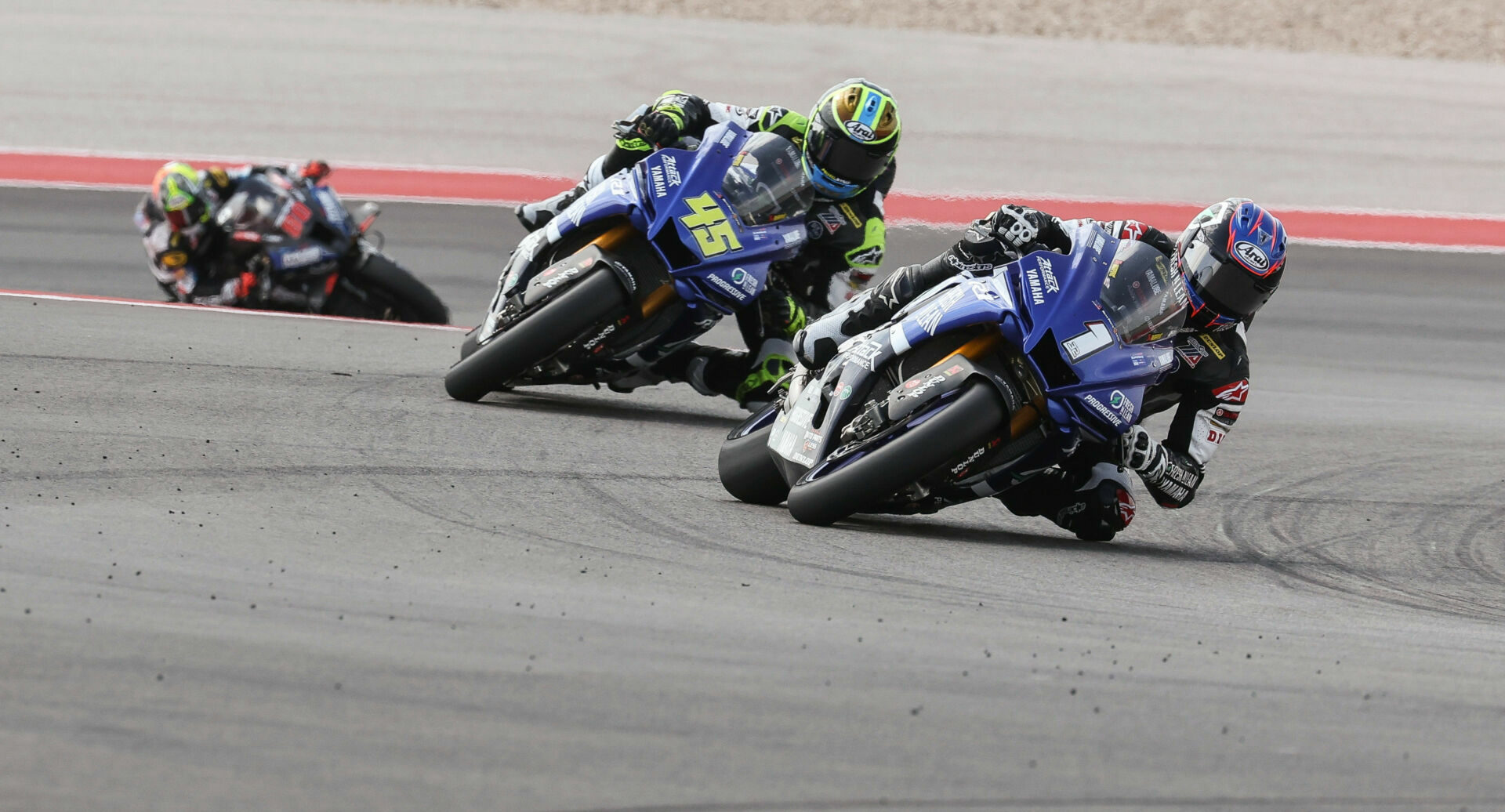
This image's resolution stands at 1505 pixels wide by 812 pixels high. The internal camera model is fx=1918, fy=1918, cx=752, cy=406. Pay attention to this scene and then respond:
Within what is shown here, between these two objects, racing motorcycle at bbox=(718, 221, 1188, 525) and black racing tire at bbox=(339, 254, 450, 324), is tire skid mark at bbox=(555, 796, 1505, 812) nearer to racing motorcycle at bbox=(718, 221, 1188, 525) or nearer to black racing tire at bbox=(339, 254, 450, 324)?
racing motorcycle at bbox=(718, 221, 1188, 525)

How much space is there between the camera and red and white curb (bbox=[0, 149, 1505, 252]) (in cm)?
1553

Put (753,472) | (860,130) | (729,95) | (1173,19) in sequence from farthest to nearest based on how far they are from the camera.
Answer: (1173,19)
(729,95)
(860,130)
(753,472)

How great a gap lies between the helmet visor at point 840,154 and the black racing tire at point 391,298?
4.11 m

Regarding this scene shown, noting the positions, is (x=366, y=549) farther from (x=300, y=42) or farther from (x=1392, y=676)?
(x=300, y=42)

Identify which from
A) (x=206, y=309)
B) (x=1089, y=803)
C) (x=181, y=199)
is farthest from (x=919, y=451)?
(x=181, y=199)

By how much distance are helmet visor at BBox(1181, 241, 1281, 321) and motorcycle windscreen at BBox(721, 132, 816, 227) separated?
2065 mm

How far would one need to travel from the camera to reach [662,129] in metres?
8.72

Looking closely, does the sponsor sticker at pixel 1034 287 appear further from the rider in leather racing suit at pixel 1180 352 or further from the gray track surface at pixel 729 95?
the gray track surface at pixel 729 95

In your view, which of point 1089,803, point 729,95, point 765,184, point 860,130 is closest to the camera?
point 1089,803

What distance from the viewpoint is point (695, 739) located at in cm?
386

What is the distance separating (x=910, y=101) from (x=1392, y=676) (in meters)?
16.0

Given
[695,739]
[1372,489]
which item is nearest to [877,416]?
[695,739]

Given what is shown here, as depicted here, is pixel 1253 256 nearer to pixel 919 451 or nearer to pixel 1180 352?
pixel 1180 352

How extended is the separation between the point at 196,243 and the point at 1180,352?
676 cm
